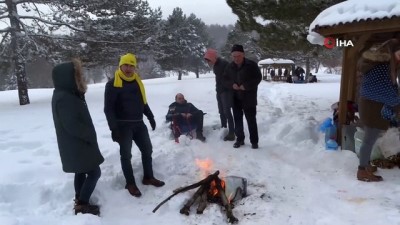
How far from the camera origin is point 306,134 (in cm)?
710

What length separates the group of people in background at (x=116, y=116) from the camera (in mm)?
3748

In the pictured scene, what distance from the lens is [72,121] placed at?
12.1ft

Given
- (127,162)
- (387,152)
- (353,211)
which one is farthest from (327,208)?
(127,162)

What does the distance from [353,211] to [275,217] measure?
2.88 ft

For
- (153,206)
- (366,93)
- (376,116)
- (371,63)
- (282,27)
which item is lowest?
(153,206)

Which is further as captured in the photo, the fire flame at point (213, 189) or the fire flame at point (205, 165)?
the fire flame at point (205, 165)

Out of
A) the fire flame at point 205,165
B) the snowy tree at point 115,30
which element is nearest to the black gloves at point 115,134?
the fire flame at point 205,165

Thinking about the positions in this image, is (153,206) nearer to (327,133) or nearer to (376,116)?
(376,116)

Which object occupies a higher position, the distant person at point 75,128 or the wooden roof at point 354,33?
the wooden roof at point 354,33

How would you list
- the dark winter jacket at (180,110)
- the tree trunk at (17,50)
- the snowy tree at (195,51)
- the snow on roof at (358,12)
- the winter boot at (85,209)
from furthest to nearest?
1. the snowy tree at (195,51)
2. the tree trunk at (17,50)
3. the dark winter jacket at (180,110)
4. the snow on roof at (358,12)
5. the winter boot at (85,209)

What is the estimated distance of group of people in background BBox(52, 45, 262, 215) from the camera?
12.3 feet

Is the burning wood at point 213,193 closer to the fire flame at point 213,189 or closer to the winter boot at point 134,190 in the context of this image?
the fire flame at point 213,189

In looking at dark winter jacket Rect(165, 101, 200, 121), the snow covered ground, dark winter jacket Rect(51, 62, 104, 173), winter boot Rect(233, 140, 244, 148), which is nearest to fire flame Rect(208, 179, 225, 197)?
the snow covered ground

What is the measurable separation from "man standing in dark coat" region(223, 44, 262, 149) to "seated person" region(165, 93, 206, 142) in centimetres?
104
